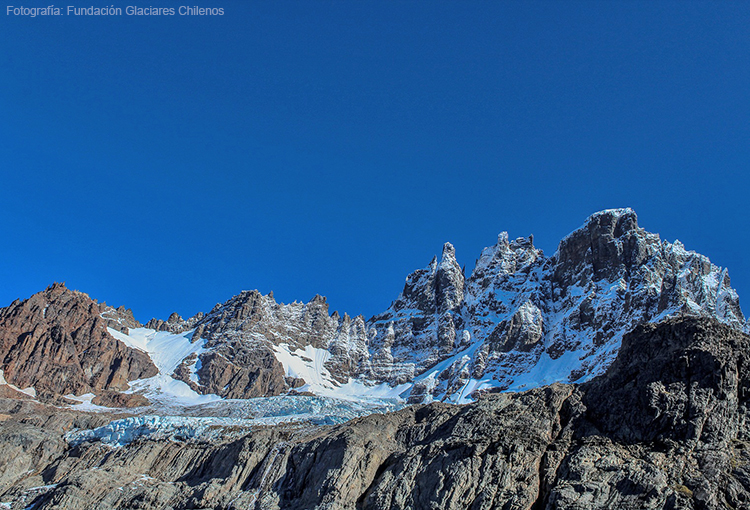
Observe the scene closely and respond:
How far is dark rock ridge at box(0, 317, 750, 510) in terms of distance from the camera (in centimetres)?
3800

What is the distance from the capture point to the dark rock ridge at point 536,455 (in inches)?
1496

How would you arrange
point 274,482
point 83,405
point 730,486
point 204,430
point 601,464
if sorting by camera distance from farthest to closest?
point 83,405
point 204,430
point 274,482
point 601,464
point 730,486

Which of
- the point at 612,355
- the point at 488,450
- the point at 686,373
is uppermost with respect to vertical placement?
the point at 612,355

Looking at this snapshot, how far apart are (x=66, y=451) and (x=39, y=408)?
112 metres

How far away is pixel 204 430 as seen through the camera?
88688 millimetres

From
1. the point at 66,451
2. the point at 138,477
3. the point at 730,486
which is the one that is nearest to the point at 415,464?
the point at 730,486

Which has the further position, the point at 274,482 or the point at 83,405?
the point at 83,405

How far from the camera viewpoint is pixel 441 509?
41.3 m

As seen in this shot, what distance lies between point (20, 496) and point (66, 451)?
47.9 feet

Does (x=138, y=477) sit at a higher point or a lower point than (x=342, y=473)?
lower

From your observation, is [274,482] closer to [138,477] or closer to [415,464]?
[415,464]

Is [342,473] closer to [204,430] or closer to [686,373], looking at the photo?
[686,373]

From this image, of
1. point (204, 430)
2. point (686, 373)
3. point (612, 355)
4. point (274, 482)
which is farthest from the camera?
point (612, 355)

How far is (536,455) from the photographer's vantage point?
42844mm
